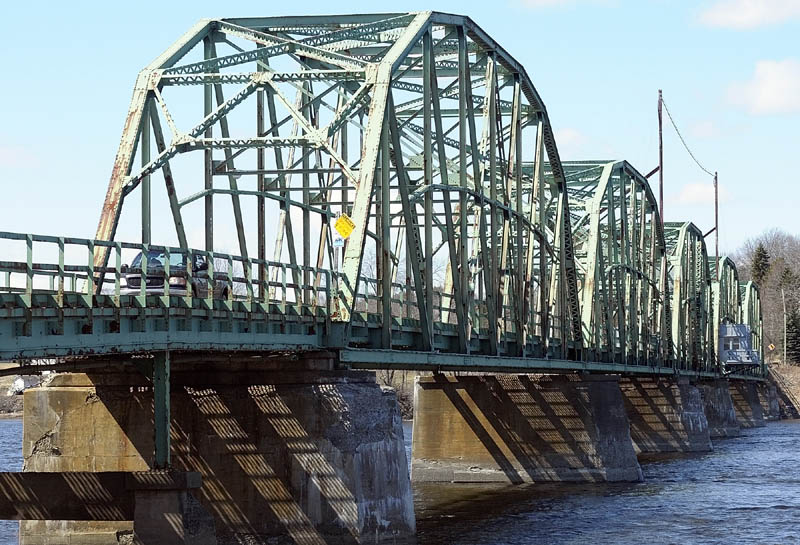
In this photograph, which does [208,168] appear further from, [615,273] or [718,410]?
[718,410]

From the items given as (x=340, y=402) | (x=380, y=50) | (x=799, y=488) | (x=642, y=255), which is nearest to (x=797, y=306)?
(x=642, y=255)

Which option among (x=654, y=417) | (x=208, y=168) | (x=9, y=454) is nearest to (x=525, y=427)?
(x=208, y=168)

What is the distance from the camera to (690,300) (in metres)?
99.4

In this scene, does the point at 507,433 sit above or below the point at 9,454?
above

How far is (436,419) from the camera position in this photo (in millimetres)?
54938

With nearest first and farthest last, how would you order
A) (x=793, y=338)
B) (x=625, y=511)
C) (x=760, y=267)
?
(x=625, y=511)
(x=793, y=338)
(x=760, y=267)

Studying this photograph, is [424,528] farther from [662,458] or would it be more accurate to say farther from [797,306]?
[797,306]

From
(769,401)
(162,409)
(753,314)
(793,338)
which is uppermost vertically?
(753,314)

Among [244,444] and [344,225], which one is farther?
[344,225]

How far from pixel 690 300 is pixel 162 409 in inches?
3074

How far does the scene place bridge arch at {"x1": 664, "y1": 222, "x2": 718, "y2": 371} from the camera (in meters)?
94.0

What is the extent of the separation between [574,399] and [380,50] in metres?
16.4

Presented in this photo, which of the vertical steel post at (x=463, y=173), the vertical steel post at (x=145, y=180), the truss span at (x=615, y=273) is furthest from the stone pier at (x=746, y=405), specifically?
the vertical steel post at (x=145, y=180)

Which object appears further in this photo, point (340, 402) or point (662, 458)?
point (662, 458)
